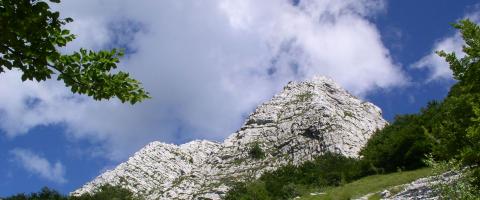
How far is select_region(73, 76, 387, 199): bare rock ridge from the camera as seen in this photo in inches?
5664

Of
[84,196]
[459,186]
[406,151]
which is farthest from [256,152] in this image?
[459,186]

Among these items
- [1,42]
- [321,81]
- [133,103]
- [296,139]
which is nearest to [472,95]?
[133,103]

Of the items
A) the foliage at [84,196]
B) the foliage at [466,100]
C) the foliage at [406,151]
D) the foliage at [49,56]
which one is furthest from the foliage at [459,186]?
the foliage at [84,196]

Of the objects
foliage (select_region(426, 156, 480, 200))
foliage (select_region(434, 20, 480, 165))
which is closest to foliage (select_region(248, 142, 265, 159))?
foliage (select_region(426, 156, 480, 200))

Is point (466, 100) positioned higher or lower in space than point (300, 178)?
lower

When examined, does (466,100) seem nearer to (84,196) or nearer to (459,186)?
(459,186)

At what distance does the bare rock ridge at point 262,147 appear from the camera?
5664 inches

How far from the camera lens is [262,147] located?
6457 inches

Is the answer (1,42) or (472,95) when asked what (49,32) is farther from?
(472,95)

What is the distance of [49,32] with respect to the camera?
8.30 meters

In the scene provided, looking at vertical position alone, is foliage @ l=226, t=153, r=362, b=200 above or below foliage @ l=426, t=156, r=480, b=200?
above

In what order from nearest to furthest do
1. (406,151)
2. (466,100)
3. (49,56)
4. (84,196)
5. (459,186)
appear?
(49,56) < (466,100) < (459,186) < (406,151) < (84,196)

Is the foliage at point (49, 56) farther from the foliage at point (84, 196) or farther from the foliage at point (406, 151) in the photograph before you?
the foliage at point (84, 196)

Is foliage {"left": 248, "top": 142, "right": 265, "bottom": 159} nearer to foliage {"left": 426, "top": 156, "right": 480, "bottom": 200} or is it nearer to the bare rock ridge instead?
the bare rock ridge
